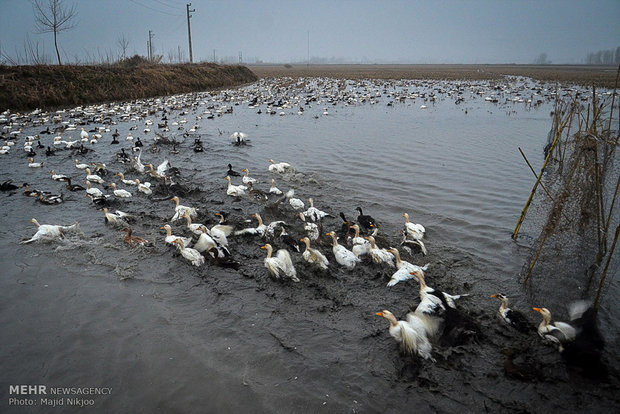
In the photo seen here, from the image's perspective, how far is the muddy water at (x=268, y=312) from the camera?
421 centimetres

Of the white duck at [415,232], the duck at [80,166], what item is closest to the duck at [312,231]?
the white duck at [415,232]

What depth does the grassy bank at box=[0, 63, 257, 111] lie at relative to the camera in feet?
80.3

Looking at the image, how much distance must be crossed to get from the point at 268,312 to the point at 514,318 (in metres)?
3.61

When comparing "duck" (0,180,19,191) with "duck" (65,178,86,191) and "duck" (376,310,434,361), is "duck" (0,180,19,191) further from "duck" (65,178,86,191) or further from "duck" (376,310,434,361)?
"duck" (376,310,434,361)

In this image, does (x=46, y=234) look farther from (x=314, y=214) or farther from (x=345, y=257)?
(x=345, y=257)

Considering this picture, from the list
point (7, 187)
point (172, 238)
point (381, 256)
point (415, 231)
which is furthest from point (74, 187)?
point (415, 231)

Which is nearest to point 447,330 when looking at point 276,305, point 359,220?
point 276,305

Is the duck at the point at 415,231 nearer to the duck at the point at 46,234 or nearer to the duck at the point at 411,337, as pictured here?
the duck at the point at 411,337

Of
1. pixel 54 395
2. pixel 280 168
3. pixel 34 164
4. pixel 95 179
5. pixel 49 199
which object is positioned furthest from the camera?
pixel 34 164

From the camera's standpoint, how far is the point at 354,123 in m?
21.5

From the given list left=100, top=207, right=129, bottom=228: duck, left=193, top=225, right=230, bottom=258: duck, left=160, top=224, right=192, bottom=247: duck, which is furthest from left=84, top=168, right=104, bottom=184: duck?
left=193, top=225, right=230, bottom=258: duck

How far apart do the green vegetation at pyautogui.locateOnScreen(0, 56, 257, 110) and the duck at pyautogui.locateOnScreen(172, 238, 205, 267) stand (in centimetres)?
2493

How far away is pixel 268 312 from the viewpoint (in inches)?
219

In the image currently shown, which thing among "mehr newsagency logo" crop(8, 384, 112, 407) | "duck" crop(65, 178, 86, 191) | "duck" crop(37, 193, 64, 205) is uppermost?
"duck" crop(65, 178, 86, 191)
